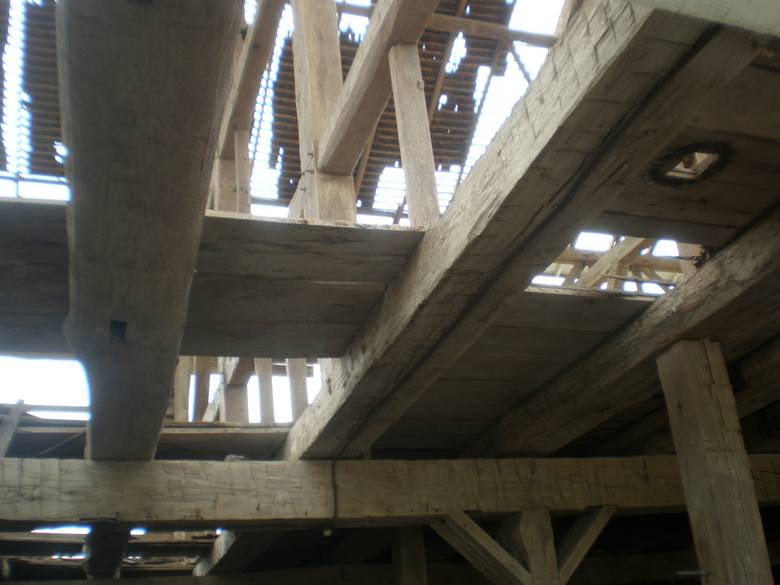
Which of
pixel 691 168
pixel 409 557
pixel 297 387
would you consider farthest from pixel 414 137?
pixel 409 557

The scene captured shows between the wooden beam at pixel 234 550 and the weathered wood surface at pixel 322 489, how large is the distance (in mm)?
1177

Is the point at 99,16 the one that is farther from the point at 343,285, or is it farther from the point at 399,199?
the point at 399,199

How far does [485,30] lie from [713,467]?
182 inches

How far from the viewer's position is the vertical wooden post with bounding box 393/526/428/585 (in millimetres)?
5168

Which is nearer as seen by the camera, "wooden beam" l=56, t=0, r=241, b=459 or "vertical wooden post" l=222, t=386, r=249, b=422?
"wooden beam" l=56, t=0, r=241, b=459

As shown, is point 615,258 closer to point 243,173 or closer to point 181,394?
point 243,173

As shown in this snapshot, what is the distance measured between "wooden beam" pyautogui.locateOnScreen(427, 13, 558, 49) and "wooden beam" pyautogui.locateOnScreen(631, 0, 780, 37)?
17.2 feet

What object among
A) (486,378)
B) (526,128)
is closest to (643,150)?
(526,128)

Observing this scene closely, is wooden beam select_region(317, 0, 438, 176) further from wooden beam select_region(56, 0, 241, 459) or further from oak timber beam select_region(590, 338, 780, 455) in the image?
oak timber beam select_region(590, 338, 780, 455)

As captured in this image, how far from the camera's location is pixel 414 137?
130 inches

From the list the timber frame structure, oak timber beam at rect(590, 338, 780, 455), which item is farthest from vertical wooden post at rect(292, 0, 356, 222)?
oak timber beam at rect(590, 338, 780, 455)

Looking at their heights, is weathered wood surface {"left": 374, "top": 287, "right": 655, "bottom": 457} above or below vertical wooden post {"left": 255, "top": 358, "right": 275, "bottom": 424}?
below

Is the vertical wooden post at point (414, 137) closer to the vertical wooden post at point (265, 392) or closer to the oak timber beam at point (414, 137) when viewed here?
the oak timber beam at point (414, 137)

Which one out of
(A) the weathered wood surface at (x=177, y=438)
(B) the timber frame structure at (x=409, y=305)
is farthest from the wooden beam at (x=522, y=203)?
(A) the weathered wood surface at (x=177, y=438)
